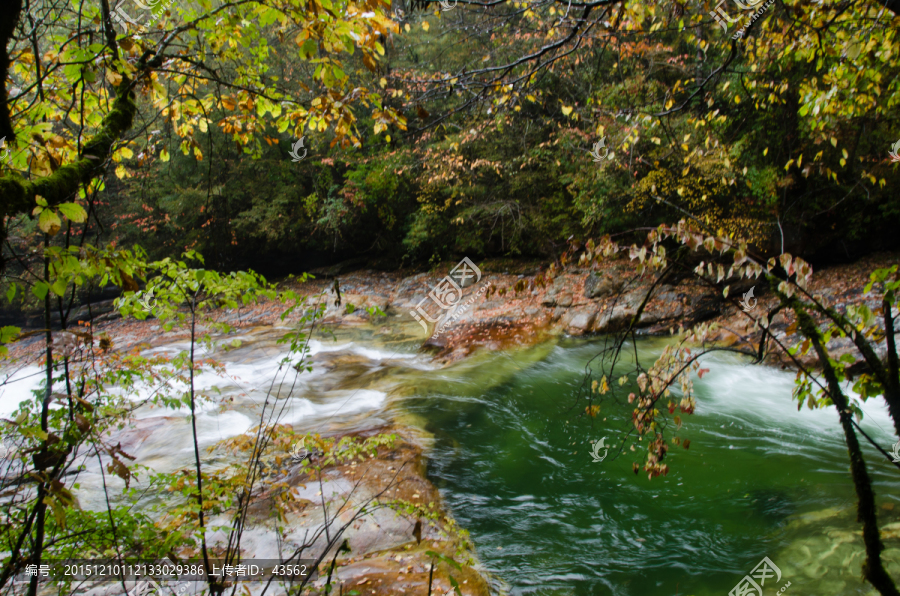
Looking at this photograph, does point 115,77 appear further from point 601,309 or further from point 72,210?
point 601,309

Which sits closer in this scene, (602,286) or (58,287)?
(58,287)

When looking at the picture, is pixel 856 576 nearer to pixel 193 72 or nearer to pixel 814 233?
pixel 193 72

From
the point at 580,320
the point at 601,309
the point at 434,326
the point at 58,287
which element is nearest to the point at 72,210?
the point at 58,287

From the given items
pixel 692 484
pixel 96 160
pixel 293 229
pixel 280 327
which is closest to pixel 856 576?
pixel 692 484

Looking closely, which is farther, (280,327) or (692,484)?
(280,327)

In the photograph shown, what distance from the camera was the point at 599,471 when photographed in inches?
191

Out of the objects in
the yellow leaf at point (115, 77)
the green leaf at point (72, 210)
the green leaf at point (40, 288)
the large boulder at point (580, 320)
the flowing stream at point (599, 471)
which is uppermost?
the yellow leaf at point (115, 77)

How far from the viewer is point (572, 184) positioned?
11195mm

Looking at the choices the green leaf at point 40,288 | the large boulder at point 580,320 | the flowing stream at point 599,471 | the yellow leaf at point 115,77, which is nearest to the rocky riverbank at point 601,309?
the large boulder at point 580,320

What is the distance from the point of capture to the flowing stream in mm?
3426

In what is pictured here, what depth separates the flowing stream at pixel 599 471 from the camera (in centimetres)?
343

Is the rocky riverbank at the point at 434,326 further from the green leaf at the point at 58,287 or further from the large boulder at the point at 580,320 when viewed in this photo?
the green leaf at the point at 58,287

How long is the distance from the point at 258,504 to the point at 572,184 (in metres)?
9.96

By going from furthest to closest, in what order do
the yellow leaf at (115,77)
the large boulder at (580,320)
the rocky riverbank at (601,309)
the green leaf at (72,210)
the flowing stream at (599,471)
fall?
1. the large boulder at (580,320)
2. the rocky riverbank at (601,309)
3. the flowing stream at (599,471)
4. the yellow leaf at (115,77)
5. the green leaf at (72,210)
